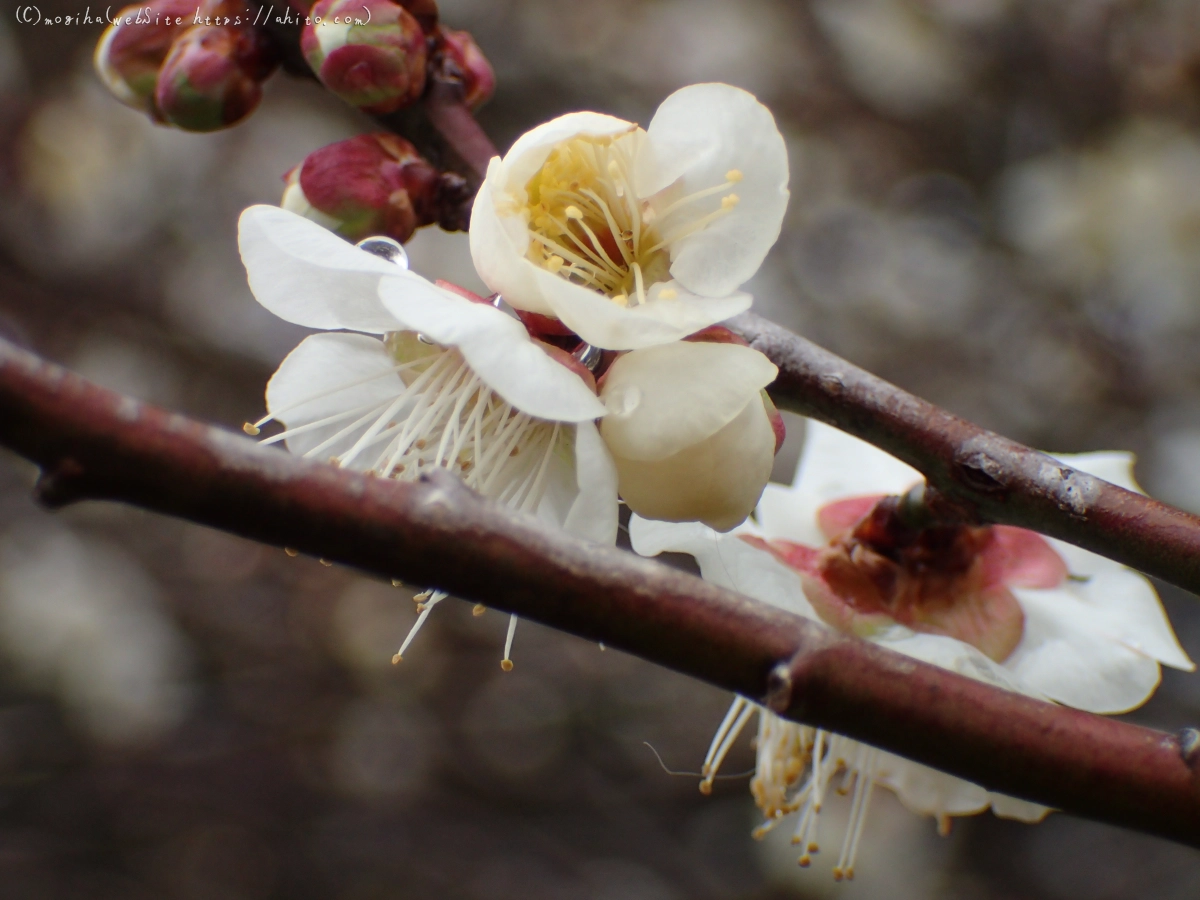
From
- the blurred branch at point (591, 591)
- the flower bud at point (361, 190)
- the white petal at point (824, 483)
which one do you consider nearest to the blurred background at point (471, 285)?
the white petal at point (824, 483)

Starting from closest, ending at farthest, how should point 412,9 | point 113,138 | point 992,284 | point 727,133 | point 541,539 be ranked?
point 541,539, point 727,133, point 412,9, point 992,284, point 113,138

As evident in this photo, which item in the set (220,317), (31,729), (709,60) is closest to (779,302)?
(709,60)

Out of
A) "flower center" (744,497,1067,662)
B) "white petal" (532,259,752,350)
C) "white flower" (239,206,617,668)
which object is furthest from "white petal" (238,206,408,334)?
"flower center" (744,497,1067,662)

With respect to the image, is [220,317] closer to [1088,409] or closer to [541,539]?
[1088,409]

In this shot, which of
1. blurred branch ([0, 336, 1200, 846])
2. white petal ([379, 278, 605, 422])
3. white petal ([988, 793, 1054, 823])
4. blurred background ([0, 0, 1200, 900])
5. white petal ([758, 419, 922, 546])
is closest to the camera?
blurred branch ([0, 336, 1200, 846])

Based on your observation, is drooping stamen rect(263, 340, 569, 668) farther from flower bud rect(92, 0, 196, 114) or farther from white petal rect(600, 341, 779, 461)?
flower bud rect(92, 0, 196, 114)

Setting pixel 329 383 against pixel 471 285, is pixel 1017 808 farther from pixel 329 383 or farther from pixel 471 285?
pixel 471 285
